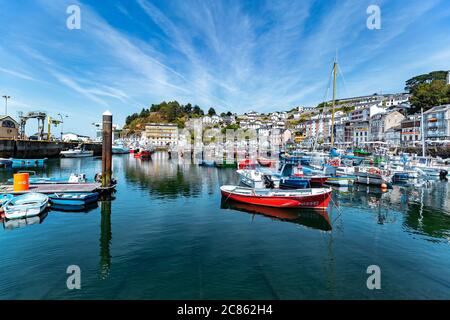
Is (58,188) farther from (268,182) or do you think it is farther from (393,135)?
(393,135)

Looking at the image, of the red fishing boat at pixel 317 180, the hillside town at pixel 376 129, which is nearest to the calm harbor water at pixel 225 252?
the red fishing boat at pixel 317 180

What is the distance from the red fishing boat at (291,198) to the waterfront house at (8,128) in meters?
→ 79.7

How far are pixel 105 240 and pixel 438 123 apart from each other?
99647 mm

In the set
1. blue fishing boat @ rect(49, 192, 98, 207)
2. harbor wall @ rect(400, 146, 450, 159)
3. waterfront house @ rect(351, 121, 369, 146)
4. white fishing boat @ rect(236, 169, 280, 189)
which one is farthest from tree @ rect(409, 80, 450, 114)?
blue fishing boat @ rect(49, 192, 98, 207)

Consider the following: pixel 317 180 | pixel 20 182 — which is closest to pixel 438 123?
pixel 317 180

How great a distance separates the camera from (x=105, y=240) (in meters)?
15.1

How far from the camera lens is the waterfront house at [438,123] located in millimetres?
75312

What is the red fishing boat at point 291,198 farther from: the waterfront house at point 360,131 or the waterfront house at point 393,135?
the waterfront house at point 360,131

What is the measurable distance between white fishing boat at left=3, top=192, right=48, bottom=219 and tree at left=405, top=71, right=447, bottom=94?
501 ft

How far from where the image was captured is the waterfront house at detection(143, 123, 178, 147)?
171125 mm

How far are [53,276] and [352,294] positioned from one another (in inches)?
495
